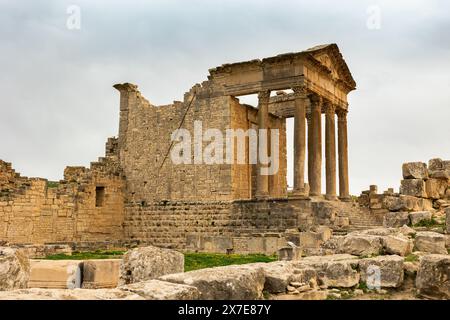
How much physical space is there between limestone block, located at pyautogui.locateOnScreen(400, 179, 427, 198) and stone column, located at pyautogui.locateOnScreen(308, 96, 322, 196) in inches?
354

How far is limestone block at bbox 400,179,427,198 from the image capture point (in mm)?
13719

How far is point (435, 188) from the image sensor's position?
14.5 metres

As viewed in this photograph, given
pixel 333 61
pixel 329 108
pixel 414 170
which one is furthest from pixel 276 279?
pixel 333 61

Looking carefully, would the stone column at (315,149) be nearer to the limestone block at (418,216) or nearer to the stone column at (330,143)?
the stone column at (330,143)

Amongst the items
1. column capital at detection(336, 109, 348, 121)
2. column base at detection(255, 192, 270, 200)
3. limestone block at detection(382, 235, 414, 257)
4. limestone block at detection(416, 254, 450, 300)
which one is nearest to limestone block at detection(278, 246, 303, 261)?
limestone block at detection(382, 235, 414, 257)

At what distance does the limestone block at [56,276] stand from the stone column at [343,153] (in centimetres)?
1916

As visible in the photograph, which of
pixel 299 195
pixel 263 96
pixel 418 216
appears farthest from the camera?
pixel 263 96

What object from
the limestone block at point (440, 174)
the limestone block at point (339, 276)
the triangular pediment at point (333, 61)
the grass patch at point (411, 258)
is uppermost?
the triangular pediment at point (333, 61)

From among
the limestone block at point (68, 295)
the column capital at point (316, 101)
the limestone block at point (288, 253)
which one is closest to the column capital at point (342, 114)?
the column capital at point (316, 101)

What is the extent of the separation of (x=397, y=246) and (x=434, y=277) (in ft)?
8.20

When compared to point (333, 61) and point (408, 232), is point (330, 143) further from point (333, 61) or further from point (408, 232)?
point (408, 232)

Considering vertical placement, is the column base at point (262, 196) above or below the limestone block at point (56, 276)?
above

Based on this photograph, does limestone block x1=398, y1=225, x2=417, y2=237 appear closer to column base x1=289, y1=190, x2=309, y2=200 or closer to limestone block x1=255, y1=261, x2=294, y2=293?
limestone block x1=255, y1=261, x2=294, y2=293

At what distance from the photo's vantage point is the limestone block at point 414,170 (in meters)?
13.8
